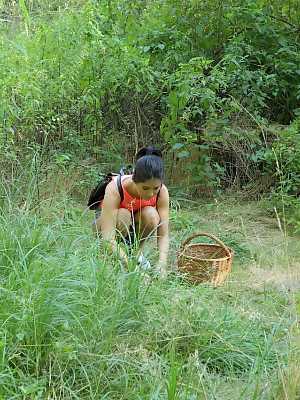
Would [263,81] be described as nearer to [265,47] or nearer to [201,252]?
[265,47]

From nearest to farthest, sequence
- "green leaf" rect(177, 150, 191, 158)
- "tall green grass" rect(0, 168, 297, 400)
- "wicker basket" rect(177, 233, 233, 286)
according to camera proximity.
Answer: "tall green grass" rect(0, 168, 297, 400)
"wicker basket" rect(177, 233, 233, 286)
"green leaf" rect(177, 150, 191, 158)

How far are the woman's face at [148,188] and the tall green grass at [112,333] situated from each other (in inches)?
20.6

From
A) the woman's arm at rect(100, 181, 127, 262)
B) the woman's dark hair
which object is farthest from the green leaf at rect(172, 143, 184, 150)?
the woman's dark hair

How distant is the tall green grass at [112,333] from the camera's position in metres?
2.25

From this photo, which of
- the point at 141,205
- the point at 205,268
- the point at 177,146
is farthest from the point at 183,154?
the point at 205,268

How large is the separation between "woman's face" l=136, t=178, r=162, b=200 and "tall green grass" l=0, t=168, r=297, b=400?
524 mm

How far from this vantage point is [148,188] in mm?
3498

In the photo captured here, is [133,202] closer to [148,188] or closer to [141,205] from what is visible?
[141,205]

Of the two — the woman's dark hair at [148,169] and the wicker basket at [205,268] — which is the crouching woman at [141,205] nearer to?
the woman's dark hair at [148,169]

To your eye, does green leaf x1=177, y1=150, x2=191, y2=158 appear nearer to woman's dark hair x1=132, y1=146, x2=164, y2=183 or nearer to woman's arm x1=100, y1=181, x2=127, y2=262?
woman's arm x1=100, y1=181, x2=127, y2=262

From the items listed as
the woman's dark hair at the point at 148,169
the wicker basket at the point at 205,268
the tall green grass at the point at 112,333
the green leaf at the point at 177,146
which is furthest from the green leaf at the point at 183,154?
the tall green grass at the point at 112,333

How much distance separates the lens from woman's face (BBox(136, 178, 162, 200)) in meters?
3.42

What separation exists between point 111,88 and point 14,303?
3.53 metres

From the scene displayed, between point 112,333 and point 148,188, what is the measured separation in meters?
1.18
